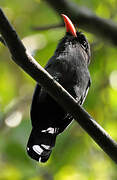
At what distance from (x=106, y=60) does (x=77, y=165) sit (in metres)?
1.15

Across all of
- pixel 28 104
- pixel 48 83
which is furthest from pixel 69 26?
pixel 28 104

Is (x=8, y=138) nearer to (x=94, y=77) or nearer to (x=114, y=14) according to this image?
(x=94, y=77)

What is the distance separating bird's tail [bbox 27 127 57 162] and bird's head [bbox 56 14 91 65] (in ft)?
2.37

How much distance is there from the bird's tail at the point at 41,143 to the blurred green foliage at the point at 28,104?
2.88ft

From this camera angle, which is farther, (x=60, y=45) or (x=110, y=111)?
(x=110, y=111)

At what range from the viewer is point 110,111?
4.71 metres

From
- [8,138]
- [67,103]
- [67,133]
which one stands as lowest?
[67,133]

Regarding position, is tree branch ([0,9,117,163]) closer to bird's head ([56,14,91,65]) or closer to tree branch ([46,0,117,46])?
bird's head ([56,14,91,65])

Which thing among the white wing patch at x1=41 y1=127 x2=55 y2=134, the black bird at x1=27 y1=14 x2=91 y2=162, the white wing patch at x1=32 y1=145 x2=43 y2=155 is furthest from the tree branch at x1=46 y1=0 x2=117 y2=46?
the white wing patch at x1=32 y1=145 x2=43 y2=155

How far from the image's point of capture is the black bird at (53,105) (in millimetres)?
3070

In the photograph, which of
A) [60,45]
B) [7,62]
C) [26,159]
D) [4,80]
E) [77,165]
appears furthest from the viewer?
[7,62]

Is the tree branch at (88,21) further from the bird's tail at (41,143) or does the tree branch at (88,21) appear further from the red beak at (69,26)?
the bird's tail at (41,143)

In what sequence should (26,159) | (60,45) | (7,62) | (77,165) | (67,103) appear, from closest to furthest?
(67,103), (60,45), (26,159), (77,165), (7,62)

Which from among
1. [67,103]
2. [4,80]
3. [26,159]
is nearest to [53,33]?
[4,80]
